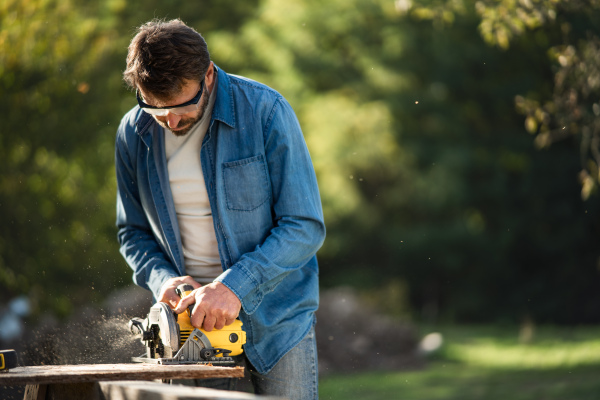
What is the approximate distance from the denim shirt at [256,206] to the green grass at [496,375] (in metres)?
3.93

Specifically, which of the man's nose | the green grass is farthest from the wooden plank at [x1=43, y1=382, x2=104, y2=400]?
the green grass

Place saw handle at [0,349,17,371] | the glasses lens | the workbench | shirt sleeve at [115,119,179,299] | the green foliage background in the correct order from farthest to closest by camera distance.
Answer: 1. the green foliage background
2. shirt sleeve at [115,119,179,299]
3. the glasses lens
4. saw handle at [0,349,17,371]
5. the workbench

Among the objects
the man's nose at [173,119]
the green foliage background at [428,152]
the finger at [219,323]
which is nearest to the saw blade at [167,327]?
the finger at [219,323]

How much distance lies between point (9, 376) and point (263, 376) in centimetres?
79

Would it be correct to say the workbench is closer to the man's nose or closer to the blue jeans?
the blue jeans

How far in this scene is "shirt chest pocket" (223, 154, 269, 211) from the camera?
225 centimetres

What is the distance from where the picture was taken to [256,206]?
2.27 meters

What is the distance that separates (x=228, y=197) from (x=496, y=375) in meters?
A: 6.72

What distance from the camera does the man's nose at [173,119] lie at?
2178 millimetres

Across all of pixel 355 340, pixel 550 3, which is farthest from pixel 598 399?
pixel 550 3

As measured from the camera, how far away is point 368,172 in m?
12.0

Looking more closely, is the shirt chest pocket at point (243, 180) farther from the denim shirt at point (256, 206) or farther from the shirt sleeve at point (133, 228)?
the shirt sleeve at point (133, 228)

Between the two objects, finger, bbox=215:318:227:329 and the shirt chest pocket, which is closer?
finger, bbox=215:318:227:329

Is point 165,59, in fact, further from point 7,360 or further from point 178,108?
point 7,360
